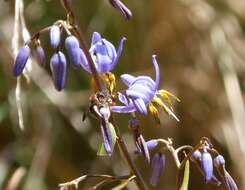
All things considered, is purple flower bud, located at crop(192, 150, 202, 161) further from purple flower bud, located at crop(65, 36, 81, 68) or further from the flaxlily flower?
purple flower bud, located at crop(65, 36, 81, 68)

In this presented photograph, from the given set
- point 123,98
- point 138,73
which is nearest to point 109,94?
point 123,98

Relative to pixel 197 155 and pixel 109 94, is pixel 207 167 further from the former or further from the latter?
pixel 109 94

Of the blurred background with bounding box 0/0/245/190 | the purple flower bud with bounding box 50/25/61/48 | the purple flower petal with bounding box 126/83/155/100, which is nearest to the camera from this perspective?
the purple flower bud with bounding box 50/25/61/48

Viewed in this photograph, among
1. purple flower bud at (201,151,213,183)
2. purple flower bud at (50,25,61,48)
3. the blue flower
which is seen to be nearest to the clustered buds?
purple flower bud at (201,151,213,183)

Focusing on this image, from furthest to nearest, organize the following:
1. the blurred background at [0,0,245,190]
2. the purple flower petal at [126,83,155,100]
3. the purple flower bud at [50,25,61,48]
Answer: the blurred background at [0,0,245,190]
the purple flower petal at [126,83,155,100]
the purple flower bud at [50,25,61,48]

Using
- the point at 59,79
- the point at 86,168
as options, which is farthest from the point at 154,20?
the point at 59,79

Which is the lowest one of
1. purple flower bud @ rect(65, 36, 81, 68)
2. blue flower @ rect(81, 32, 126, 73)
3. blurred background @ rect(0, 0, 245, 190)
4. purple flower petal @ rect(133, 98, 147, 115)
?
blurred background @ rect(0, 0, 245, 190)

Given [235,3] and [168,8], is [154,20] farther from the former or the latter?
[235,3]
